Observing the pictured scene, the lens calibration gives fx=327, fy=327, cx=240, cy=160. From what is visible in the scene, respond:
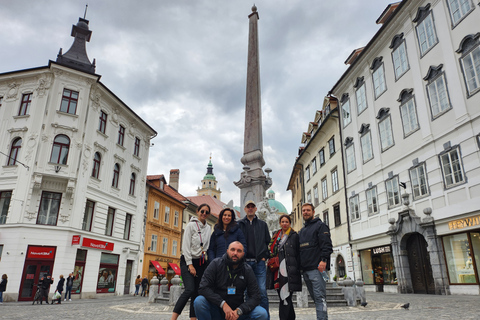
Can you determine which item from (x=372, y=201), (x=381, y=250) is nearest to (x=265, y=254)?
(x=381, y=250)

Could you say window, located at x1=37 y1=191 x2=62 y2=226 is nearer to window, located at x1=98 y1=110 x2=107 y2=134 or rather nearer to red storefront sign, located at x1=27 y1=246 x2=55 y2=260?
red storefront sign, located at x1=27 y1=246 x2=55 y2=260

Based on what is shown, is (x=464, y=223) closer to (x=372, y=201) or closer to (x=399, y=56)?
(x=372, y=201)

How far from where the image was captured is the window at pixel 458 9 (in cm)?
1302

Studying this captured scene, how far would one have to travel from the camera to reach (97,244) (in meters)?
20.0

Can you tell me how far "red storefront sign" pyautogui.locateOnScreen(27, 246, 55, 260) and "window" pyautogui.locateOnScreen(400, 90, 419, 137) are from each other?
19.4 meters

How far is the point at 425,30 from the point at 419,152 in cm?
571

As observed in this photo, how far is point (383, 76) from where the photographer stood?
60.5ft

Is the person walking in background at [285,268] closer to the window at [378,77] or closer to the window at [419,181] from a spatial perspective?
the window at [419,181]

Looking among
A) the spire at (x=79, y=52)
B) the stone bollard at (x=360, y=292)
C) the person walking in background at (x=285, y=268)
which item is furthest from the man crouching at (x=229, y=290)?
the spire at (x=79, y=52)

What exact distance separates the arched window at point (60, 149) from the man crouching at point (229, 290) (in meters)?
18.2

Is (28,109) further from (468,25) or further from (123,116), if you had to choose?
(468,25)

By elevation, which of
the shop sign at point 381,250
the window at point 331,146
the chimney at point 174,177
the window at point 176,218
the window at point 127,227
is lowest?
the shop sign at point 381,250

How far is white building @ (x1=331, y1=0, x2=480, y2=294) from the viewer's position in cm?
1262

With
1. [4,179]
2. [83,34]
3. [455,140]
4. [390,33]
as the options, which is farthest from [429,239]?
[83,34]
